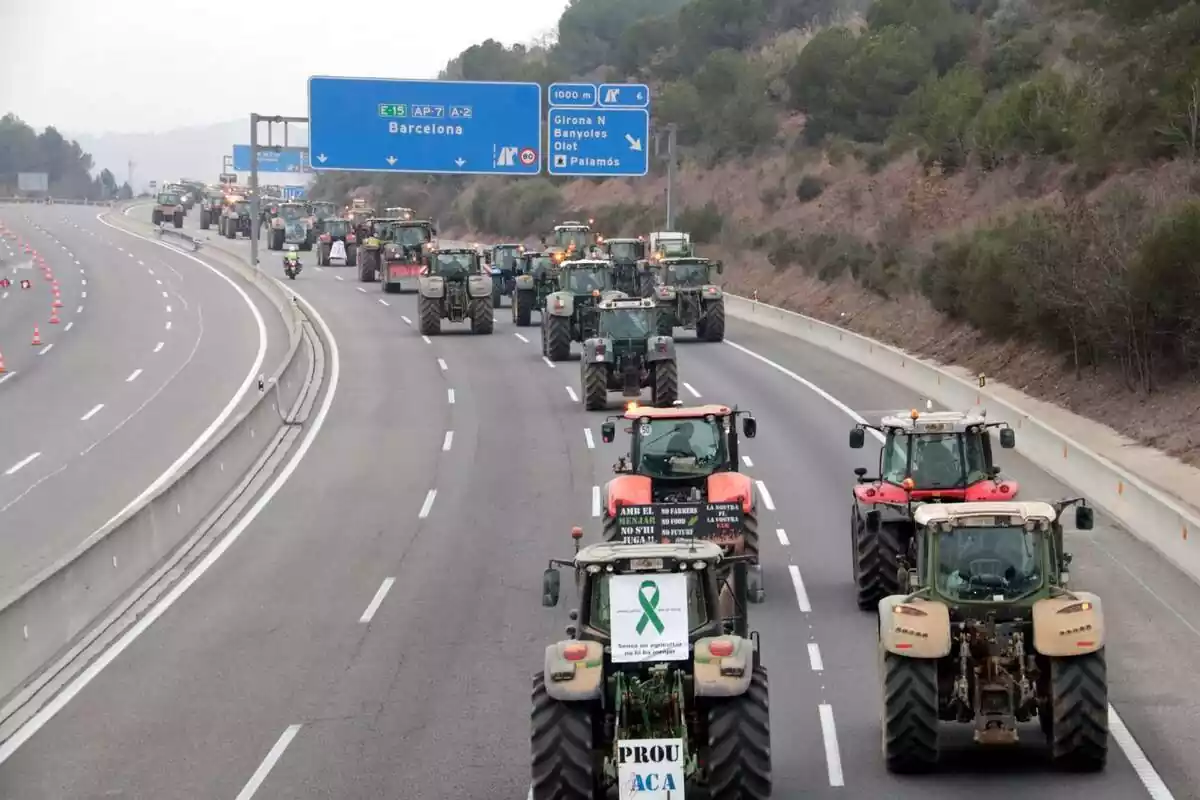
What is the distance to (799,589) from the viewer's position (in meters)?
21.3

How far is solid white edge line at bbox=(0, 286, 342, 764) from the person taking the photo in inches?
647

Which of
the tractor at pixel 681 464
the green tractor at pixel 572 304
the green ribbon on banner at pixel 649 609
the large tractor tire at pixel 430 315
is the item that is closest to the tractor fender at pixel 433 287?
the large tractor tire at pixel 430 315

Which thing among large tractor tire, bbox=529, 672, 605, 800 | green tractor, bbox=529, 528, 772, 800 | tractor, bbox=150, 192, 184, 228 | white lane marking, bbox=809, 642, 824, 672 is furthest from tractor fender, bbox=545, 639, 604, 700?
tractor, bbox=150, 192, 184, 228

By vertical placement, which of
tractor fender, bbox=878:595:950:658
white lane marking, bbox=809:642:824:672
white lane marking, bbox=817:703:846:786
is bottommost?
white lane marking, bbox=809:642:824:672

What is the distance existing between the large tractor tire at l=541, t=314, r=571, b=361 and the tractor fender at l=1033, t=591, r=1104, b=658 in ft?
107

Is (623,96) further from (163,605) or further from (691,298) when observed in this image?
(163,605)

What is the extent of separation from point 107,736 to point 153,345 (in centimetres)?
3830

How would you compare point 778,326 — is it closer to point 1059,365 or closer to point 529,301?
point 529,301

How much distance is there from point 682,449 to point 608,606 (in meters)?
8.81

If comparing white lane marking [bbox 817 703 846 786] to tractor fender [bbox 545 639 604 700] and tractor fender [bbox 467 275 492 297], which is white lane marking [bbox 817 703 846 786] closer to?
tractor fender [bbox 545 639 604 700]

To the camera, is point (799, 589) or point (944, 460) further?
point (799, 589)

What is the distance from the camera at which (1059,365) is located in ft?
124

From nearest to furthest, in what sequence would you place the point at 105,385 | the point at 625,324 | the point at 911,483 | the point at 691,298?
the point at 911,483 < the point at 625,324 < the point at 105,385 < the point at 691,298

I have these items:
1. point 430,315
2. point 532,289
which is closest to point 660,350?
point 430,315
